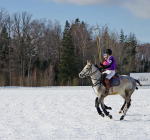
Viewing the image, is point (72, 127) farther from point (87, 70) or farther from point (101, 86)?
point (87, 70)

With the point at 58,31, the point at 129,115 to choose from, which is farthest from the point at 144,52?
the point at 129,115

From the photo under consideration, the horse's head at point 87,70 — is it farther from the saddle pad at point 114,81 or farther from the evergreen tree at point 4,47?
the evergreen tree at point 4,47

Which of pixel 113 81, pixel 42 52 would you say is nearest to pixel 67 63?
pixel 42 52

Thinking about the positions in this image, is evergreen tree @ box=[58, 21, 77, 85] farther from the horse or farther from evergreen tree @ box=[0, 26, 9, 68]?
the horse

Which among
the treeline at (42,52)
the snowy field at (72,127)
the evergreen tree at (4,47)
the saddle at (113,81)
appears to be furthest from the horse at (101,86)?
the evergreen tree at (4,47)

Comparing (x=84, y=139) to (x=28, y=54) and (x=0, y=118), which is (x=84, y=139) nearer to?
(x=0, y=118)

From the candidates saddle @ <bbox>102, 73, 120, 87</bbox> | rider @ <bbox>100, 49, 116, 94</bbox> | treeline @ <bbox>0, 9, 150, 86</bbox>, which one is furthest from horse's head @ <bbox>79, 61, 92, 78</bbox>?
treeline @ <bbox>0, 9, 150, 86</bbox>

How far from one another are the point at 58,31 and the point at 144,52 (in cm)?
4012

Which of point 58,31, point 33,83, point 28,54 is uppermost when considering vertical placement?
point 58,31

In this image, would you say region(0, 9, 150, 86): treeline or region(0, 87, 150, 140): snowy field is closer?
region(0, 87, 150, 140): snowy field

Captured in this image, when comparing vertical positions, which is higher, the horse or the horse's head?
the horse's head

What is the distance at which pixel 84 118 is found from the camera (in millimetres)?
7898

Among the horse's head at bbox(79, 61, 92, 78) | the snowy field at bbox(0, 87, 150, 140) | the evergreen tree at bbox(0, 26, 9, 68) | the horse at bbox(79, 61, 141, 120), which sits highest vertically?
the evergreen tree at bbox(0, 26, 9, 68)

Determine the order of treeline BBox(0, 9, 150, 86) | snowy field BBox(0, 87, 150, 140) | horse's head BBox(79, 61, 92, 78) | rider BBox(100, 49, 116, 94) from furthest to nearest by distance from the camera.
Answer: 1. treeline BBox(0, 9, 150, 86)
2. rider BBox(100, 49, 116, 94)
3. horse's head BBox(79, 61, 92, 78)
4. snowy field BBox(0, 87, 150, 140)
